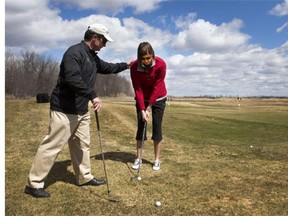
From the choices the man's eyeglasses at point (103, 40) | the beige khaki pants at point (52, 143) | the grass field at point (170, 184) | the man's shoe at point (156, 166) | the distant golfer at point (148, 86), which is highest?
the man's eyeglasses at point (103, 40)

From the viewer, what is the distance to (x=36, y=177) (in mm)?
6246

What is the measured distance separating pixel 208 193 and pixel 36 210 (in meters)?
3.03

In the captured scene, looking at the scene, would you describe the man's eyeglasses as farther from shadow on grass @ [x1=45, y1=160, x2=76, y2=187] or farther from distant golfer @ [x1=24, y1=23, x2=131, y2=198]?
shadow on grass @ [x1=45, y1=160, x2=76, y2=187]

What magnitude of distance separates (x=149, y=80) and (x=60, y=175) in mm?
2784

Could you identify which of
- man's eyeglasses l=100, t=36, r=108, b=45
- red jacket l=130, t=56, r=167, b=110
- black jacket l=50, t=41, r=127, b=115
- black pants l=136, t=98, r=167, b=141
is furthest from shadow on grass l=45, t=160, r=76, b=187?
man's eyeglasses l=100, t=36, r=108, b=45

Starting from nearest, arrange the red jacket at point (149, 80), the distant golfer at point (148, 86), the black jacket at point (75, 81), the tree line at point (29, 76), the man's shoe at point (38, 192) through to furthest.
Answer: the black jacket at point (75, 81) < the man's shoe at point (38, 192) < the distant golfer at point (148, 86) < the red jacket at point (149, 80) < the tree line at point (29, 76)

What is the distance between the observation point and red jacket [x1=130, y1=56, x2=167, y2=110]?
7.59 meters

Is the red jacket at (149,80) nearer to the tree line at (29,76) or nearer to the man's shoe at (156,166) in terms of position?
the man's shoe at (156,166)

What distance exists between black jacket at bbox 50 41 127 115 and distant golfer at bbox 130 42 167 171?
1.12m

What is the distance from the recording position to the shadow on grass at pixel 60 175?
713cm

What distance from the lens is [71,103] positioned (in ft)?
21.0

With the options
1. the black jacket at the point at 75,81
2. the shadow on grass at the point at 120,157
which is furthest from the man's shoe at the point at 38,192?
the shadow on grass at the point at 120,157

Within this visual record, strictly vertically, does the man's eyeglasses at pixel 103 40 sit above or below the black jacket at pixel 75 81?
above

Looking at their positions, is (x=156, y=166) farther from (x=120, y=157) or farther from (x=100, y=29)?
Answer: (x=100, y=29)
